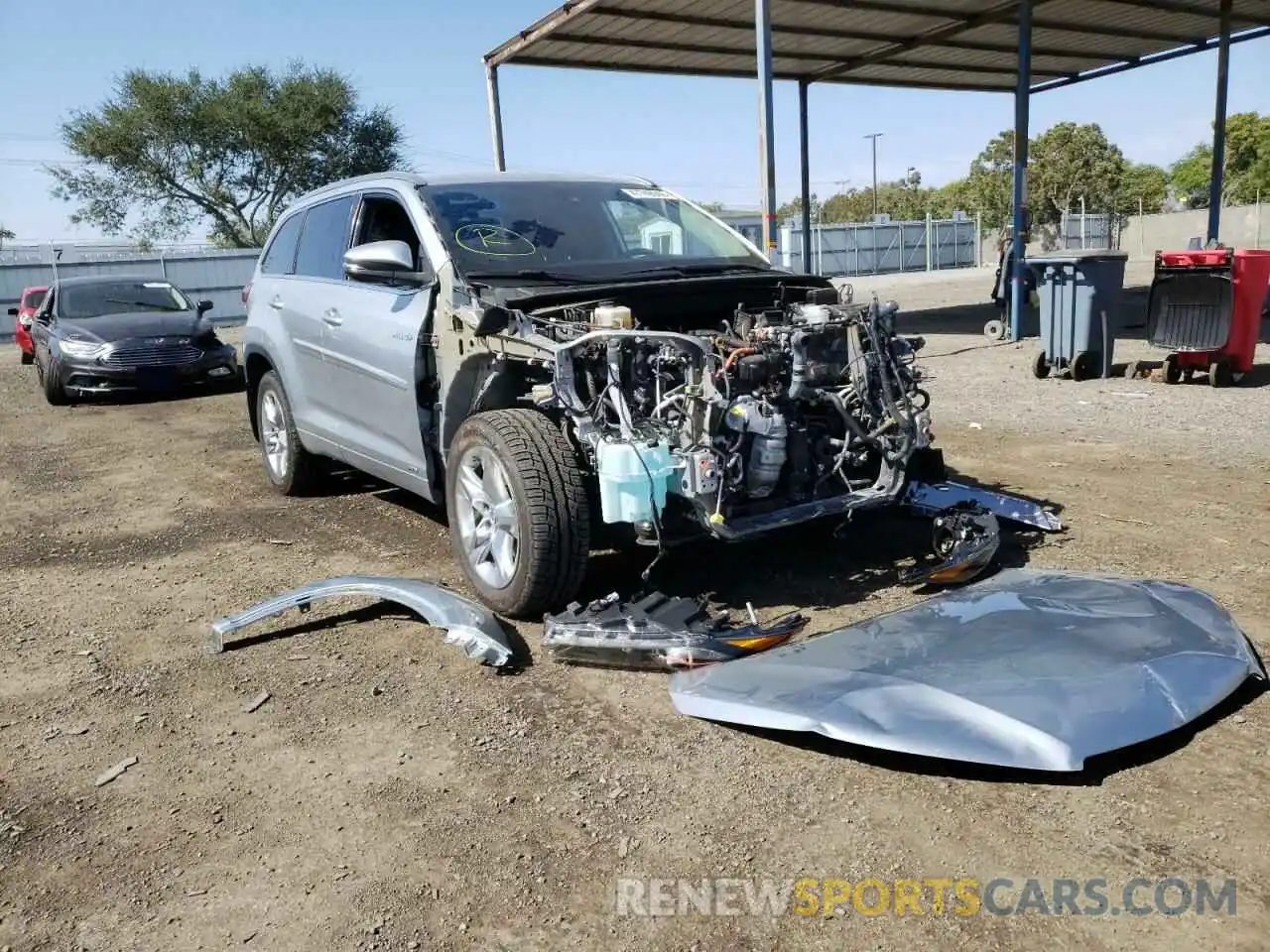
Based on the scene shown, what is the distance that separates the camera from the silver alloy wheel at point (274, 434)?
641 centimetres

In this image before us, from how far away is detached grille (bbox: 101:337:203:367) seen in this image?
1177 cm

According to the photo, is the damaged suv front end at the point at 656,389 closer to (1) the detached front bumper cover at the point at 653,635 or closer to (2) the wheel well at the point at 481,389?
(2) the wheel well at the point at 481,389

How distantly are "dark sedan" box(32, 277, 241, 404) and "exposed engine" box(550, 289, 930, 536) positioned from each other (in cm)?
946

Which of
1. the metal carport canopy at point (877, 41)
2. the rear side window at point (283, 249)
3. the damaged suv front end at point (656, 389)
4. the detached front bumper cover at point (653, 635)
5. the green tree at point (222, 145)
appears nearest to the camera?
the detached front bumper cover at point (653, 635)

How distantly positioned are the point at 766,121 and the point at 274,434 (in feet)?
24.6

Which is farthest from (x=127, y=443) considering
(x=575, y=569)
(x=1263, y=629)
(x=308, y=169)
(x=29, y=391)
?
(x=308, y=169)

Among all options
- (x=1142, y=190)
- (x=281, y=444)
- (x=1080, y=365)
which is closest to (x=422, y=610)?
(x=281, y=444)

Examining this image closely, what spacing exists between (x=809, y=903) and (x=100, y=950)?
163cm

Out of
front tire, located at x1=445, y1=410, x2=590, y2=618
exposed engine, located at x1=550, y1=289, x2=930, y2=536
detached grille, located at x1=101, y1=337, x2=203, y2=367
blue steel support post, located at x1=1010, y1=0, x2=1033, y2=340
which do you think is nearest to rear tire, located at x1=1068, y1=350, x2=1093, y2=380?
blue steel support post, located at x1=1010, y1=0, x2=1033, y2=340

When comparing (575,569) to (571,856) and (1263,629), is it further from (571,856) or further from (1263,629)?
(1263,629)

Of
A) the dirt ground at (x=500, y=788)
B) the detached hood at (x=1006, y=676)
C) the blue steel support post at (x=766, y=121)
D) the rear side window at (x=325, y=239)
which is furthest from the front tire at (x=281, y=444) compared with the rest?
the blue steel support post at (x=766, y=121)

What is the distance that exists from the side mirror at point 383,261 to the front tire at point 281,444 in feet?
5.93

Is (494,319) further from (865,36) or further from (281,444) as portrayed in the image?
(865,36)

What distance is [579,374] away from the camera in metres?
3.95
